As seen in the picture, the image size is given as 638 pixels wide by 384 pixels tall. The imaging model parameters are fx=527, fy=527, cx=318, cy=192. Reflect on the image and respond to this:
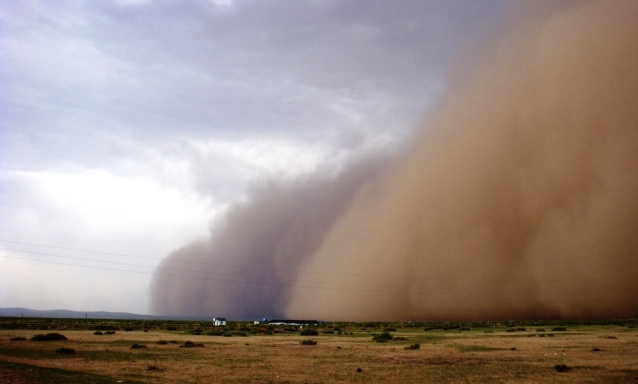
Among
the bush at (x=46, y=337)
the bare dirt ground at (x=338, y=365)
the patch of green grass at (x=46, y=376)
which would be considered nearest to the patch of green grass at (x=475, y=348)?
the bare dirt ground at (x=338, y=365)

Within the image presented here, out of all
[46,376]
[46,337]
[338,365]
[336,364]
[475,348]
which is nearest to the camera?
[46,376]

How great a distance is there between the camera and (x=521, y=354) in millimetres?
18234

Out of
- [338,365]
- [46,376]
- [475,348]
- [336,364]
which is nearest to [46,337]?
[46,376]

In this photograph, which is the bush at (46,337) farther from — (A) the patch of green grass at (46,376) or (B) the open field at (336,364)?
(A) the patch of green grass at (46,376)

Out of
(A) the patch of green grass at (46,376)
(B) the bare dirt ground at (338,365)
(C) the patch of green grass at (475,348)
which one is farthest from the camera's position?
(C) the patch of green grass at (475,348)

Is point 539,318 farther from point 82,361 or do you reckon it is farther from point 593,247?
point 82,361

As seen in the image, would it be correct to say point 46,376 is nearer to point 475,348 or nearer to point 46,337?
point 475,348

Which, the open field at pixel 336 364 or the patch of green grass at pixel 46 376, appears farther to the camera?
the open field at pixel 336 364

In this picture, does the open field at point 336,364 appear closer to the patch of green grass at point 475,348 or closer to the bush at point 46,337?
the patch of green grass at point 475,348

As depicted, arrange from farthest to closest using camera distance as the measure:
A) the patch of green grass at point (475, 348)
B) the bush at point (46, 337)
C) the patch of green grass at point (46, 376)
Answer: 1. the bush at point (46, 337)
2. the patch of green grass at point (475, 348)
3. the patch of green grass at point (46, 376)

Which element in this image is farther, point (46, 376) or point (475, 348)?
point (475, 348)

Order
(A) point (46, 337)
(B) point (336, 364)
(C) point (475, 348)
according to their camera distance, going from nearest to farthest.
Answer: (B) point (336, 364), (C) point (475, 348), (A) point (46, 337)

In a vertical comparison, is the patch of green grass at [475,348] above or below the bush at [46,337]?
below

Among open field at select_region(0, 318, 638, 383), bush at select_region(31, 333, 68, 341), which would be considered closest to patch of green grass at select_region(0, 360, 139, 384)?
open field at select_region(0, 318, 638, 383)
